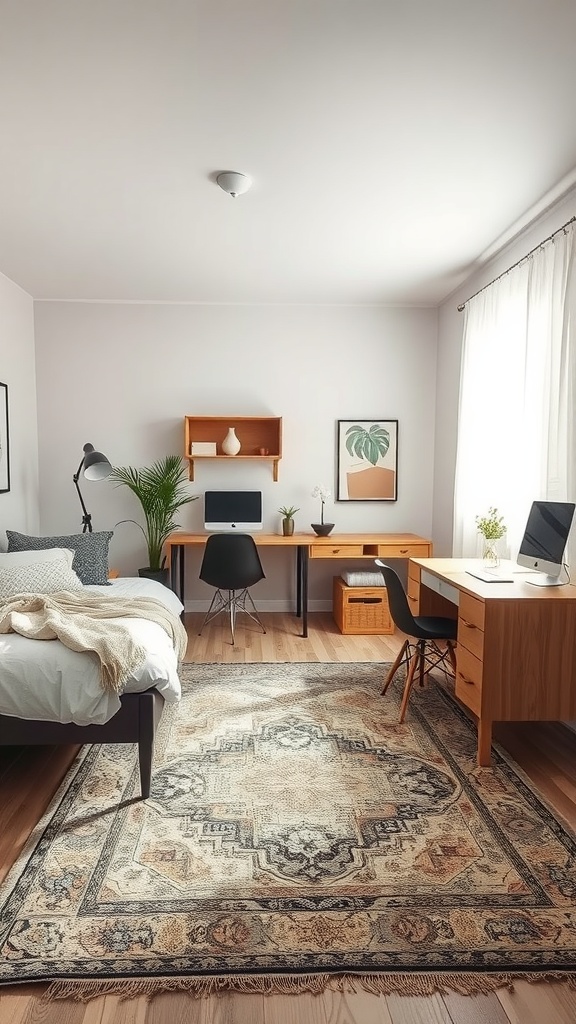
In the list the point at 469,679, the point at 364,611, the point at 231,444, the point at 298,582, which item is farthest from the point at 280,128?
the point at 298,582

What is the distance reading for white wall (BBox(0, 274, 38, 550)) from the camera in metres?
5.08

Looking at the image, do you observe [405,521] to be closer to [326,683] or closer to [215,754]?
[326,683]

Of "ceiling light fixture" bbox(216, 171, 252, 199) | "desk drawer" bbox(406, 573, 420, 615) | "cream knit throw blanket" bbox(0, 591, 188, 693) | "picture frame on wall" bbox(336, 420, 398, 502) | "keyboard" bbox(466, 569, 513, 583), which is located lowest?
"desk drawer" bbox(406, 573, 420, 615)

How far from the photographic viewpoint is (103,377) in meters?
5.85

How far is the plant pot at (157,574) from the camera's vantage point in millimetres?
5465

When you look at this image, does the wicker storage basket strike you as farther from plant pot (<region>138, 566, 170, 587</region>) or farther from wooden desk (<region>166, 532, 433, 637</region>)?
plant pot (<region>138, 566, 170, 587</region>)

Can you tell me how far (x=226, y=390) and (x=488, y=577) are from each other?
3207 mm

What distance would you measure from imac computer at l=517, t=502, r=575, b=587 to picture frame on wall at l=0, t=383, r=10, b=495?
3.63 meters

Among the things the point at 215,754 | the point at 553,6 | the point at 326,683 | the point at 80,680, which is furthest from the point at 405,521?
the point at 553,6

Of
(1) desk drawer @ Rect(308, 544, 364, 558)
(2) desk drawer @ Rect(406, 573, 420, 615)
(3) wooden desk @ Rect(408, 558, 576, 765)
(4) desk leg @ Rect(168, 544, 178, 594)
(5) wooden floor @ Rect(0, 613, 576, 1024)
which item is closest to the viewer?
(5) wooden floor @ Rect(0, 613, 576, 1024)

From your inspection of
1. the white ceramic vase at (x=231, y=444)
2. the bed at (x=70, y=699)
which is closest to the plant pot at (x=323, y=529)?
the white ceramic vase at (x=231, y=444)

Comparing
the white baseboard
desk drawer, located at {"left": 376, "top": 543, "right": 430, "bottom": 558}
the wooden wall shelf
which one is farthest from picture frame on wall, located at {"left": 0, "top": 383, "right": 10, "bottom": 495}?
desk drawer, located at {"left": 376, "top": 543, "right": 430, "bottom": 558}

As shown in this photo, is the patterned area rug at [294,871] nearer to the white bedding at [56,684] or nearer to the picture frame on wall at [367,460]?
the white bedding at [56,684]

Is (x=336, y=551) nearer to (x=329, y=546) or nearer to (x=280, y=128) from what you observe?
(x=329, y=546)
